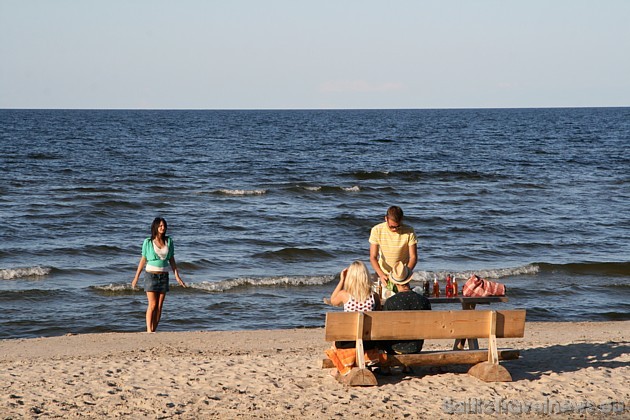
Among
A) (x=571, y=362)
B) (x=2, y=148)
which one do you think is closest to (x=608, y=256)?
(x=571, y=362)

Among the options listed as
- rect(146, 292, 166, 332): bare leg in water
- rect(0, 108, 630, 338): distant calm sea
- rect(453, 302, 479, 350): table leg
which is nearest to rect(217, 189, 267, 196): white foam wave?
rect(0, 108, 630, 338): distant calm sea

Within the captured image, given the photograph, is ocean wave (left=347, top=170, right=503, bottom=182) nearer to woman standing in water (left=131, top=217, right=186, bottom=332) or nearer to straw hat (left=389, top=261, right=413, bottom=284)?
woman standing in water (left=131, top=217, right=186, bottom=332)

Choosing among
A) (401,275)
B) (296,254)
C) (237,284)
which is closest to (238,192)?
(296,254)

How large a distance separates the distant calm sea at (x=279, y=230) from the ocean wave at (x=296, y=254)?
0.21ft

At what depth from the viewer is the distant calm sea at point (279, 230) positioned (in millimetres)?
13953

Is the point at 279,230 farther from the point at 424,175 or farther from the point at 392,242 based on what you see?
the point at 424,175

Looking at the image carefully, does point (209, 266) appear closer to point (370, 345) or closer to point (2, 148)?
point (370, 345)

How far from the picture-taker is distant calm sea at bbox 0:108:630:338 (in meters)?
14.0

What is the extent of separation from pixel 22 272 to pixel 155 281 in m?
6.46

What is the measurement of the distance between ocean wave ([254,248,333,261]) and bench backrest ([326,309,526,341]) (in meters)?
10.3

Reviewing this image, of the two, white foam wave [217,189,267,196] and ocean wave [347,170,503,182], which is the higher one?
ocean wave [347,170,503,182]

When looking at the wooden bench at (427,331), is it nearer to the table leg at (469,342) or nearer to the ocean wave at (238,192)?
the table leg at (469,342)

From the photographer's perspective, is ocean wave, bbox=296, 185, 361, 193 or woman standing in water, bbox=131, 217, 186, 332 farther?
ocean wave, bbox=296, 185, 361, 193

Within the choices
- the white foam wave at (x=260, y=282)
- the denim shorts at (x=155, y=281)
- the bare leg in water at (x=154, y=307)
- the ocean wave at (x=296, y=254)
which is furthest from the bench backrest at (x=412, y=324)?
the ocean wave at (x=296, y=254)
